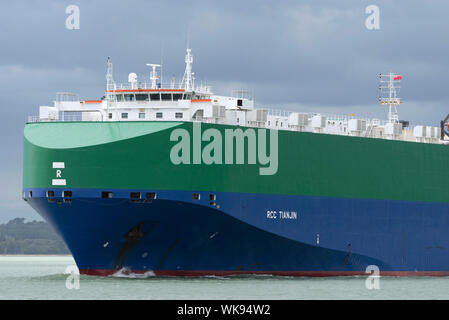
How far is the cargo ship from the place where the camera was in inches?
1730

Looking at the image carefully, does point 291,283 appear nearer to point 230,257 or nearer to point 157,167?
point 230,257

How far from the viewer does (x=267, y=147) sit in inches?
1855

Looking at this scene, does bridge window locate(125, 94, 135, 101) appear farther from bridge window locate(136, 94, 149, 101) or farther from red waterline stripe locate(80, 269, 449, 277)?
red waterline stripe locate(80, 269, 449, 277)

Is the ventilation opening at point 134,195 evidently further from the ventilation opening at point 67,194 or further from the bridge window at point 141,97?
the bridge window at point 141,97

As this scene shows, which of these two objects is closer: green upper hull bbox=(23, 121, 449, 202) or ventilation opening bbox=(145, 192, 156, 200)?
ventilation opening bbox=(145, 192, 156, 200)

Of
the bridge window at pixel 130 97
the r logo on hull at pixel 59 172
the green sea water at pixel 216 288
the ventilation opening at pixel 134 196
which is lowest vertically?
the green sea water at pixel 216 288

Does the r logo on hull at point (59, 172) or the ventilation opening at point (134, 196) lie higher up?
the r logo on hull at point (59, 172)

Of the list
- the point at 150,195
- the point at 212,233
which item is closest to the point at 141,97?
the point at 150,195

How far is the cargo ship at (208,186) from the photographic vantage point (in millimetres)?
43938

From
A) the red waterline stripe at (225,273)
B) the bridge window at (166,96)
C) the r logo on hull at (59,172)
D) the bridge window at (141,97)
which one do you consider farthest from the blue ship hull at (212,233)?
the bridge window at (141,97)

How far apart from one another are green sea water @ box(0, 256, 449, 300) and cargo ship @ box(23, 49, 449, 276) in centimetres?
115

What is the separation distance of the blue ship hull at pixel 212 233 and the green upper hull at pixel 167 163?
45cm

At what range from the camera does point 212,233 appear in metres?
44.9

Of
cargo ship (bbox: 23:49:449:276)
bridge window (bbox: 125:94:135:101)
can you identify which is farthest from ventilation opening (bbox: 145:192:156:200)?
bridge window (bbox: 125:94:135:101)
